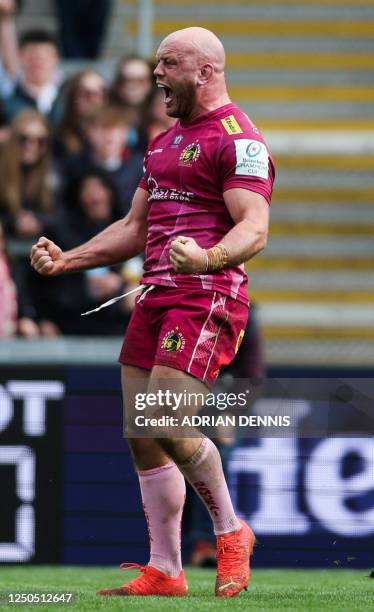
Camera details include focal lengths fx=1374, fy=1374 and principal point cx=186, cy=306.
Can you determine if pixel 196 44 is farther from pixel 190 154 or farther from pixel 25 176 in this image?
pixel 25 176

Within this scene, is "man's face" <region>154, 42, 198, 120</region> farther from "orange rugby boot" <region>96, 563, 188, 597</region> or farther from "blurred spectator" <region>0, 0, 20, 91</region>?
"blurred spectator" <region>0, 0, 20, 91</region>

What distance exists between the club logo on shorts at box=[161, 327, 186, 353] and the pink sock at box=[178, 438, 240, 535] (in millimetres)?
387

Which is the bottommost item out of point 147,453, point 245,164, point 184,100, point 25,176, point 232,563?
point 232,563

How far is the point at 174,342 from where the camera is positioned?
5062mm

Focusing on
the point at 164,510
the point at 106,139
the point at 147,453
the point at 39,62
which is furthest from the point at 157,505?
the point at 39,62

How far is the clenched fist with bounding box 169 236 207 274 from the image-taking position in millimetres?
4703

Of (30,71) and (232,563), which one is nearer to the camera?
(232,563)

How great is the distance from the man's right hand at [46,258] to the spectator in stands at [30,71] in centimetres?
501

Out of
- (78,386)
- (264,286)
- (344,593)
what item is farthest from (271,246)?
(344,593)

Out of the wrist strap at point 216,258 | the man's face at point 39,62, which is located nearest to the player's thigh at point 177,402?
the wrist strap at point 216,258

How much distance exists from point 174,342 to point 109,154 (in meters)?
5.07

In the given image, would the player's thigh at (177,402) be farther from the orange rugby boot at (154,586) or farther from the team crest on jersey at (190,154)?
the team crest on jersey at (190,154)

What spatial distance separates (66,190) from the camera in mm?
9570

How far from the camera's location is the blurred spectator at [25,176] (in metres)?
9.58
